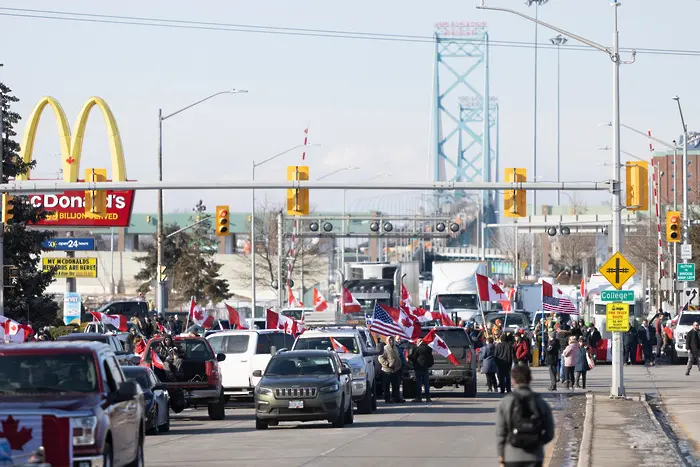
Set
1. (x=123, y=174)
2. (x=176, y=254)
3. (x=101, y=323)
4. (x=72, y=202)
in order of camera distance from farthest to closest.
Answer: (x=176, y=254) → (x=72, y=202) → (x=123, y=174) → (x=101, y=323)

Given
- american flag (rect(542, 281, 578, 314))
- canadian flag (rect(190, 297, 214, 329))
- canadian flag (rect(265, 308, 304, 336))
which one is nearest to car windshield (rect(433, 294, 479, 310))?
american flag (rect(542, 281, 578, 314))

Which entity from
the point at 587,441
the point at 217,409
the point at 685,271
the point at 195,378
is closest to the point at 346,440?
the point at 587,441

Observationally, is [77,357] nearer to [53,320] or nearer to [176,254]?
[53,320]

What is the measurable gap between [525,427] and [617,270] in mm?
19694

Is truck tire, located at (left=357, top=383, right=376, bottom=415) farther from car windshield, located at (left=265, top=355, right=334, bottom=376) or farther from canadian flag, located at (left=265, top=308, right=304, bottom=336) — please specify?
→ canadian flag, located at (left=265, top=308, right=304, bottom=336)

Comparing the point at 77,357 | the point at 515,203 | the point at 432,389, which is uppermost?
the point at 515,203

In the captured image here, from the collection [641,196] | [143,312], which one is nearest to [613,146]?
[641,196]

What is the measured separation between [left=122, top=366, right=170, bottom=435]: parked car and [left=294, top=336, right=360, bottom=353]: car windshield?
6530 mm

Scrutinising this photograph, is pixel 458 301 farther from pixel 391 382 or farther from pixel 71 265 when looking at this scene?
pixel 391 382

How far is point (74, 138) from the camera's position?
1996 inches

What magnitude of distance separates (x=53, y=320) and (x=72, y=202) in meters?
18.6

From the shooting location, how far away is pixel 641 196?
31266 millimetres

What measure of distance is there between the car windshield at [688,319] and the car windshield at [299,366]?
1096 inches

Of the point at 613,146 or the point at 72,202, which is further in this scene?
the point at 72,202
